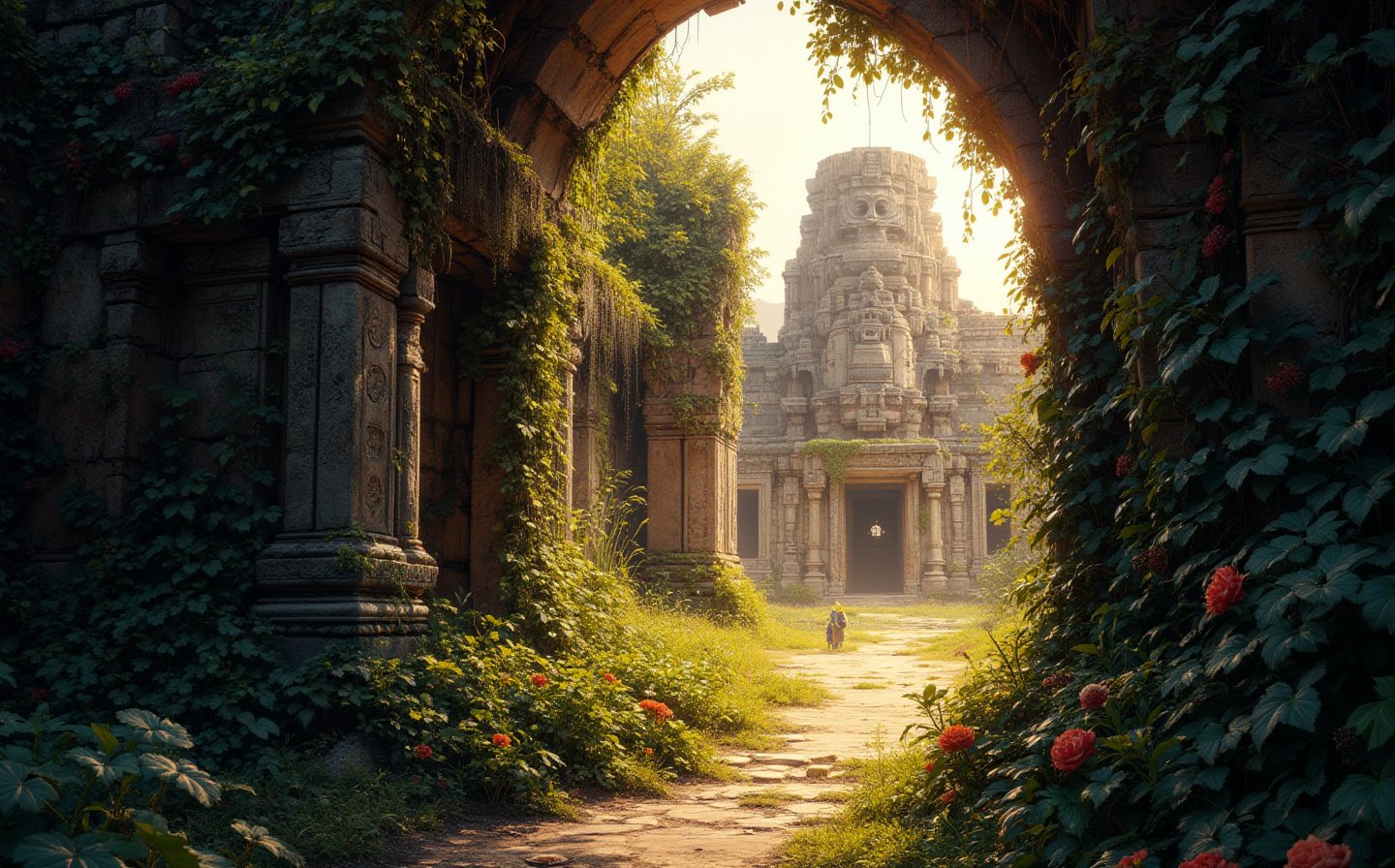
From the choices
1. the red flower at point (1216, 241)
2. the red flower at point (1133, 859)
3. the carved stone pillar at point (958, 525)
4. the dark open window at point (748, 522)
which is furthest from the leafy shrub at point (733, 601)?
the dark open window at point (748, 522)

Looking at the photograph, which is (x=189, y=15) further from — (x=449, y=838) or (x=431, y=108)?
(x=449, y=838)

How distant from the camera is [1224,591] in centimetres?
304

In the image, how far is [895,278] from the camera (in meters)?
30.9

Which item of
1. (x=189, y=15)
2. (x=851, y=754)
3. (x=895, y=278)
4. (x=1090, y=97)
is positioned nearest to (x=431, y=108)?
(x=189, y=15)

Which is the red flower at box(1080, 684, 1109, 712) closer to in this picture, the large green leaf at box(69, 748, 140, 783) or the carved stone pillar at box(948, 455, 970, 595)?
the large green leaf at box(69, 748, 140, 783)

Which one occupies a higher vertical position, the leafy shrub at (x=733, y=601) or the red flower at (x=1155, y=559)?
the red flower at (x=1155, y=559)

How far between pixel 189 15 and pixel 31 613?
373 cm

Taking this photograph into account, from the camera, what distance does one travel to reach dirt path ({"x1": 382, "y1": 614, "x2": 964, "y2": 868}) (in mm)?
4395

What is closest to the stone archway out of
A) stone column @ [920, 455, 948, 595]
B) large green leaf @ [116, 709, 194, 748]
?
large green leaf @ [116, 709, 194, 748]

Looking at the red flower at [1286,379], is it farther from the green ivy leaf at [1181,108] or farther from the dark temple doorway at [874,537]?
the dark temple doorway at [874,537]

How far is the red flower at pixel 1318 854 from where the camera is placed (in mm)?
2186

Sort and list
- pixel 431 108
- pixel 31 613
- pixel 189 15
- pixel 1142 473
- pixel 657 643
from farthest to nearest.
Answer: pixel 657 643, pixel 189 15, pixel 431 108, pixel 31 613, pixel 1142 473

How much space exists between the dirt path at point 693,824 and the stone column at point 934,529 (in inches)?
744

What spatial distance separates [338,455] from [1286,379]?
4428 mm
